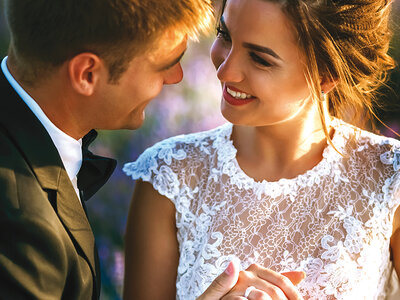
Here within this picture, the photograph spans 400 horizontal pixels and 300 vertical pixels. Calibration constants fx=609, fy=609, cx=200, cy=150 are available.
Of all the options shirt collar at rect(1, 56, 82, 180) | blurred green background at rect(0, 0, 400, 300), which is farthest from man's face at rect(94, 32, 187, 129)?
blurred green background at rect(0, 0, 400, 300)

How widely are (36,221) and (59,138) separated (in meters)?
0.39

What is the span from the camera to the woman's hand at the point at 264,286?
77.9 inches

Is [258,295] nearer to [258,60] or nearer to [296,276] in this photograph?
[296,276]

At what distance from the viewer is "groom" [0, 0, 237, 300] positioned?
163cm

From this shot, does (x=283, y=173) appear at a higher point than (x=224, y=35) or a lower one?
lower

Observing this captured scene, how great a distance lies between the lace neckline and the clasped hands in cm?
47

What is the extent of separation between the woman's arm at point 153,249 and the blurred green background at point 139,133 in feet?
3.57

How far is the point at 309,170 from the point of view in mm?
2477

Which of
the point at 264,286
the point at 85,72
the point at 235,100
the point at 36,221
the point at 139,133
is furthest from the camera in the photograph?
the point at 139,133

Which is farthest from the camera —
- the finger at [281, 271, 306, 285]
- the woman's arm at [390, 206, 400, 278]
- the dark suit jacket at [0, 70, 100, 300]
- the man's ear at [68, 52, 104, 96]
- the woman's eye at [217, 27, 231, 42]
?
the woman's arm at [390, 206, 400, 278]

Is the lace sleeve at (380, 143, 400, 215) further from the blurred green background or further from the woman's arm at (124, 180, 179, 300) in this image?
A: the blurred green background

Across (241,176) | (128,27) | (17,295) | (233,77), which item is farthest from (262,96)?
(17,295)

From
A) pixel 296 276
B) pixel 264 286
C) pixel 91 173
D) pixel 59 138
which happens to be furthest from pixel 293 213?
pixel 59 138

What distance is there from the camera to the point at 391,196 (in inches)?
93.2
